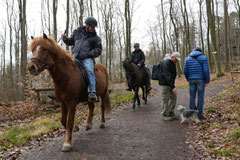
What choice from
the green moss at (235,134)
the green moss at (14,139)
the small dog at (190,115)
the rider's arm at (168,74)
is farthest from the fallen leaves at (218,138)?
the green moss at (14,139)

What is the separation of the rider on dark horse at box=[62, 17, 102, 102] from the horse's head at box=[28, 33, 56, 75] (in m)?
1.05

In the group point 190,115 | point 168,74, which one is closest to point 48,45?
point 168,74

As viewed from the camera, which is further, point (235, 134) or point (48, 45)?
point (235, 134)

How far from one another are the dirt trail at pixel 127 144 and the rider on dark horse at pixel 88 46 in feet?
3.82

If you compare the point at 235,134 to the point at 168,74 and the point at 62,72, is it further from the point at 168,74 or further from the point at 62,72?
the point at 62,72

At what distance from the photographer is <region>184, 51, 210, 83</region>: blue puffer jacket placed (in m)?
5.30

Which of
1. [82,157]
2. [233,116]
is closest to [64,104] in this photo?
[82,157]

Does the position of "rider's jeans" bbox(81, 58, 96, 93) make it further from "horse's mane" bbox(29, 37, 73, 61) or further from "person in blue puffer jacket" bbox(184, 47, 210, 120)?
"person in blue puffer jacket" bbox(184, 47, 210, 120)

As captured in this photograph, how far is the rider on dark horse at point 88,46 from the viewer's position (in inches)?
172

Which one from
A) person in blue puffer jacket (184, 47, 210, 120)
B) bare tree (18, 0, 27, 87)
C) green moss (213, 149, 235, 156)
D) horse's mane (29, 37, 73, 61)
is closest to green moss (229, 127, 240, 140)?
green moss (213, 149, 235, 156)

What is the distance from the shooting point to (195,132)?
4590 mm

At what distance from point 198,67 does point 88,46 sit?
3507 millimetres

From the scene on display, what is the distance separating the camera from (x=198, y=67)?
5.35 meters

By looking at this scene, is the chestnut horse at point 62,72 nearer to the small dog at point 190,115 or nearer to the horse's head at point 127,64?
the small dog at point 190,115
